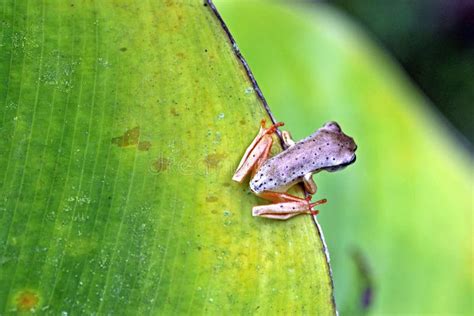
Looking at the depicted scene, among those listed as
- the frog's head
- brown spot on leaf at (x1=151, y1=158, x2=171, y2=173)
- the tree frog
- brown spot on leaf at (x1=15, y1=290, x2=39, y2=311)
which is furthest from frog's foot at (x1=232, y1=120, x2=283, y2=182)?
brown spot on leaf at (x1=15, y1=290, x2=39, y2=311)

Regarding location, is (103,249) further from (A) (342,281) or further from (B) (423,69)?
(B) (423,69)

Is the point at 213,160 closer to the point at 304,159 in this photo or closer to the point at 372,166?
the point at 304,159

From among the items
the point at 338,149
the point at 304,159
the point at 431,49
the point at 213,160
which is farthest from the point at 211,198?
the point at 431,49

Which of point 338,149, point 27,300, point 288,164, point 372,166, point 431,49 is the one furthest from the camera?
point 431,49

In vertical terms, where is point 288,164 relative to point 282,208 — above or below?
above

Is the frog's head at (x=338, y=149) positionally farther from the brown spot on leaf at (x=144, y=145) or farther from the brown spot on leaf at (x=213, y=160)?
the brown spot on leaf at (x=144, y=145)

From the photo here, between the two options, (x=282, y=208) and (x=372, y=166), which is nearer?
(x=282, y=208)
